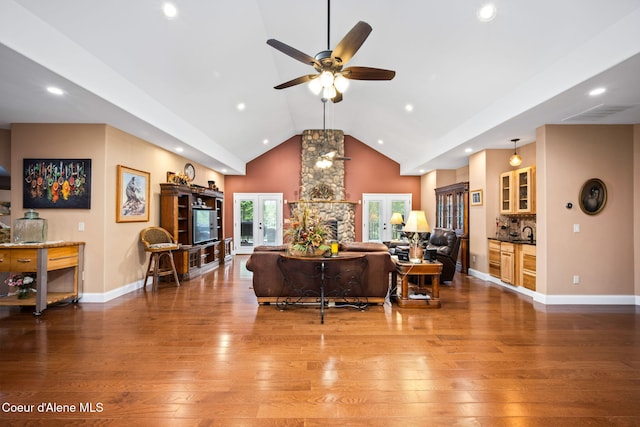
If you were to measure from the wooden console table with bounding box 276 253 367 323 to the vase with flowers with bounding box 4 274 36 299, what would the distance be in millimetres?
3305

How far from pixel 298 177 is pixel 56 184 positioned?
6.78 m

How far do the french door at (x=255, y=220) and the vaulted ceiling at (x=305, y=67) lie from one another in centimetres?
417

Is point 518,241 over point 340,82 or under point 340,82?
under

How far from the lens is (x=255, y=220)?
10.7m

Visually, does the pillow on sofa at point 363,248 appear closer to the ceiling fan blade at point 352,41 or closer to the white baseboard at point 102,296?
the ceiling fan blade at point 352,41

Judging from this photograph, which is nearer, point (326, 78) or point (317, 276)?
point (326, 78)

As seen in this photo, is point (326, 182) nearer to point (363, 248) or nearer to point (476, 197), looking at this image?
point (476, 197)

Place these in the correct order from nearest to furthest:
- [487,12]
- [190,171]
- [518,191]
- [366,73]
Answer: [366,73] → [487,12] → [518,191] → [190,171]

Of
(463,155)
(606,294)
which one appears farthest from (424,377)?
(463,155)

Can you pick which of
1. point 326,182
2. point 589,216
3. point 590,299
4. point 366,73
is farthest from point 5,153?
point 590,299

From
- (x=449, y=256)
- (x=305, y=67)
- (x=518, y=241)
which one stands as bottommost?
(x=449, y=256)

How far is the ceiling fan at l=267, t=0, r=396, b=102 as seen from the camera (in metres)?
2.65

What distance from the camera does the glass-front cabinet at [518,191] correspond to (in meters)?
5.46

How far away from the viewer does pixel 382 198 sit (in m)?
10.8
